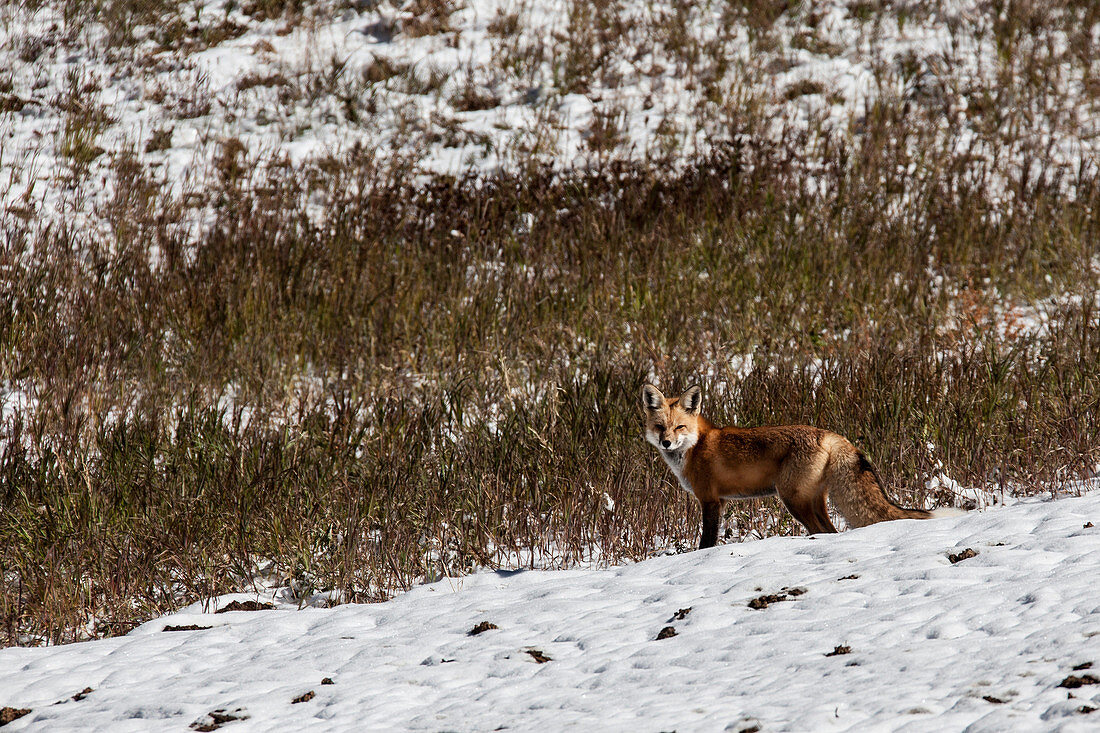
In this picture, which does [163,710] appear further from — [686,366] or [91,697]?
[686,366]

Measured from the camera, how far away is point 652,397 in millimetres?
5551

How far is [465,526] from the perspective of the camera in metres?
6.06

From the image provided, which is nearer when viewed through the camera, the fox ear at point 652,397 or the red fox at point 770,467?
the red fox at point 770,467

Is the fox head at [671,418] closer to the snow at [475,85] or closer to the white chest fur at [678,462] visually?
the white chest fur at [678,462]

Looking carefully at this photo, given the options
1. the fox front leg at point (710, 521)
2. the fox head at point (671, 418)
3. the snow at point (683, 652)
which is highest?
the fox head at point (671, 418)

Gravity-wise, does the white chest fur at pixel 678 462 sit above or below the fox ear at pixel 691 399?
below

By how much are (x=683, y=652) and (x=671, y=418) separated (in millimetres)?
1794

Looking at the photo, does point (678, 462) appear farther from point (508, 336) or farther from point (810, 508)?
point (508, 336)

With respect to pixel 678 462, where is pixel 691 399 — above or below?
above

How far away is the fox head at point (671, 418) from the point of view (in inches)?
215

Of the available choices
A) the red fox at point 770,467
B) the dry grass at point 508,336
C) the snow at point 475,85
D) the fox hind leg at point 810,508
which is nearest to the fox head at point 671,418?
the red fox at point 770,467

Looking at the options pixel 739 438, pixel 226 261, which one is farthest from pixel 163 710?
pixel 226 261

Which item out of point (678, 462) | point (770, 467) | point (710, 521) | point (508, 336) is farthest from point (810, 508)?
point (508, 336)

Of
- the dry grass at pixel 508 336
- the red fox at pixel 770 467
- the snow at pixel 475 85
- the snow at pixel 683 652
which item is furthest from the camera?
the snow at pixel 475 85
